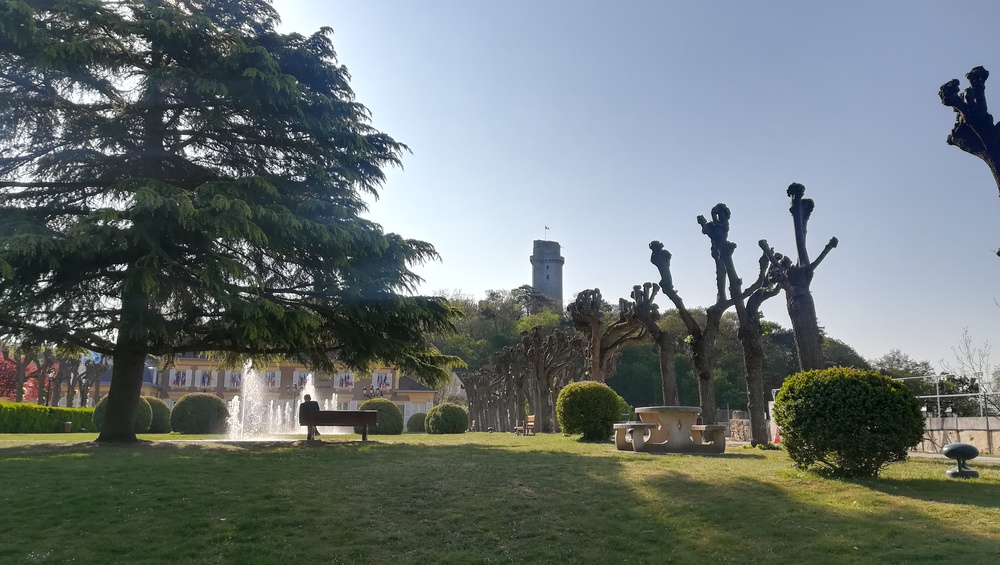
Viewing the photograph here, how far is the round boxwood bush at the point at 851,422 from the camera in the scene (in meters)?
8.95

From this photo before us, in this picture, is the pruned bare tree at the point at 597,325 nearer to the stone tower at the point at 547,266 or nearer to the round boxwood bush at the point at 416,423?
the round boxwood bush at the point at 416,423

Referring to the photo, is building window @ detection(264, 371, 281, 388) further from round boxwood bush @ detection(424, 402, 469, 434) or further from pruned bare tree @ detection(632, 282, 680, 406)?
pruned bare tree @ detection(632, 282, 680, 406)

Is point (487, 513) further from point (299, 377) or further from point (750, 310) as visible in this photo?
point (299, 377)

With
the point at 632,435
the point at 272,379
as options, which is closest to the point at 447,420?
the point at 632,435

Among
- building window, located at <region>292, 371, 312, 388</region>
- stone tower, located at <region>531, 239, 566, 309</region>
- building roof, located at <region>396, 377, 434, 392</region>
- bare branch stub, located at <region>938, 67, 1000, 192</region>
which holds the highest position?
stone tower, located at <region>531, 239, 566, 309</region>

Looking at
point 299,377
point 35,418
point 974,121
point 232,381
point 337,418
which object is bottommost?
point 35,418

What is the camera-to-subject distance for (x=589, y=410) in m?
18.7

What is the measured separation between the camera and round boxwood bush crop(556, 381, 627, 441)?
1869cm

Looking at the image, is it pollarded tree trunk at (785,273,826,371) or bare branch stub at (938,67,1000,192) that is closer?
bare branch stub at (938,67,1000,192)

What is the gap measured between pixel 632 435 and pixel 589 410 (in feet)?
15.3

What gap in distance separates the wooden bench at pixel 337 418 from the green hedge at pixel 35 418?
21274 millimetres

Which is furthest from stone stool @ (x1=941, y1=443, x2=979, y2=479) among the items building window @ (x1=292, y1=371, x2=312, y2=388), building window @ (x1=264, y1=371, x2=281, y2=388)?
building window @ (x1=264, y1=371, x2=281, y2=388)

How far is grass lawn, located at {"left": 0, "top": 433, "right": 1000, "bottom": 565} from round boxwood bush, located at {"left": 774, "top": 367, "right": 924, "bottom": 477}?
1.08ft


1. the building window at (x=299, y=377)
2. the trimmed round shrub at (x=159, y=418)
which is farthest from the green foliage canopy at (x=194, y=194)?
the building window at (x=299, y=377)
